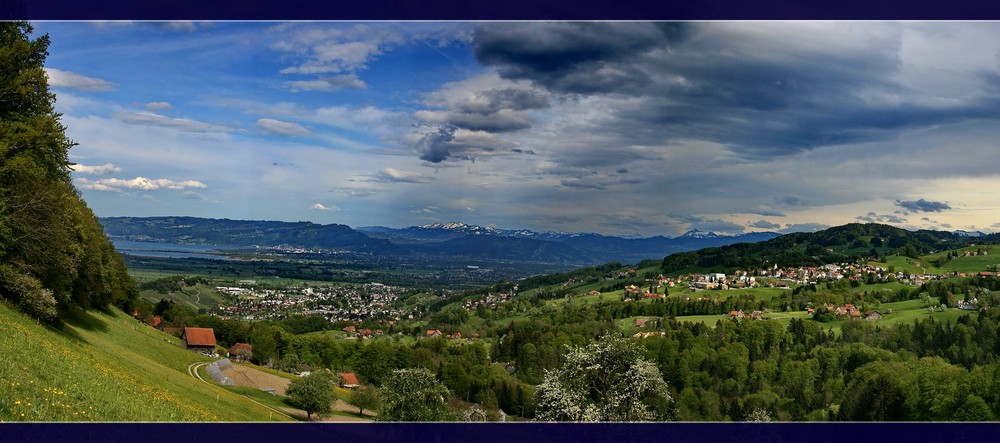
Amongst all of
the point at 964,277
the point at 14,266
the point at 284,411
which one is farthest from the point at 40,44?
the point at 964,277

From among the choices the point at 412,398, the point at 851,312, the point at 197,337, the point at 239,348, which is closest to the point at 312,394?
the point at 412,398

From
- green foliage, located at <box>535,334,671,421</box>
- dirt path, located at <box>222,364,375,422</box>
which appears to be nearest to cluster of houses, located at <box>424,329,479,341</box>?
dirt path, located at <box>222,364,375,422</box>

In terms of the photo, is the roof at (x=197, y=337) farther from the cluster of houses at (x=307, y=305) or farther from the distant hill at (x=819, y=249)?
the distant hill at (x=819, y=249)

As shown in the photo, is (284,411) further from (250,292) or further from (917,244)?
(917,244)

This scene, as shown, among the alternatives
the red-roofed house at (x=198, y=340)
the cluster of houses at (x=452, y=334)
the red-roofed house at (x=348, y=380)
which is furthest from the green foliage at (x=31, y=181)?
the cluster of houses at (x=452, y=334)

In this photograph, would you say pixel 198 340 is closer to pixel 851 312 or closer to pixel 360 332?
pixel 360 332

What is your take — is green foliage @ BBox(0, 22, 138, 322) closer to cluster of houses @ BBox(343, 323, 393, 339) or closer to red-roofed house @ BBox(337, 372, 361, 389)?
red-roofed house @ BBox(337, 372, 361, 389)
